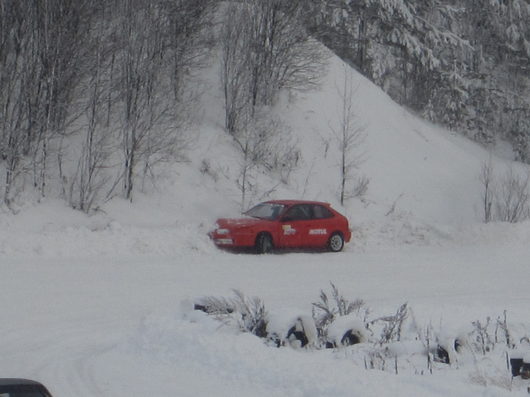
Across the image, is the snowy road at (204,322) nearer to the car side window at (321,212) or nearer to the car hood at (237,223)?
the car hood at (237,223)

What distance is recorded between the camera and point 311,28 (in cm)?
3469

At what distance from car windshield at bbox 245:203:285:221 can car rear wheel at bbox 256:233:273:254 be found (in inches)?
27.2

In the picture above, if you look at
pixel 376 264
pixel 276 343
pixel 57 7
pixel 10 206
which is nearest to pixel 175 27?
pixel 57 7

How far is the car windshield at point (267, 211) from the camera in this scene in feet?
69.6

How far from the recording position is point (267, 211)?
21.6 meters

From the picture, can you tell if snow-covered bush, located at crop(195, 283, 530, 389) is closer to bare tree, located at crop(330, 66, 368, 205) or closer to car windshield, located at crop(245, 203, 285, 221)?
car windshield, located at crop(245, 203, 285, 221)

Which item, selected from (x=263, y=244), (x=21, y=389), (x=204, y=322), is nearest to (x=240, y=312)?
(x=204, y=322)

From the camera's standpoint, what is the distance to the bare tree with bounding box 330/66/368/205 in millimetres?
29266

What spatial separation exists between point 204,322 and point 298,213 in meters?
12.1

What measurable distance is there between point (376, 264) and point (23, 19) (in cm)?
1280

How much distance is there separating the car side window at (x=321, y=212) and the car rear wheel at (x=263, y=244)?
192 cm

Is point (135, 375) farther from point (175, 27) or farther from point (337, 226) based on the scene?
point (175, 27)

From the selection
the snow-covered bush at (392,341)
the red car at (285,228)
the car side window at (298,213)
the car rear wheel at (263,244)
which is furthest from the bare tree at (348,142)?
the snow-covered bush at (392,341)

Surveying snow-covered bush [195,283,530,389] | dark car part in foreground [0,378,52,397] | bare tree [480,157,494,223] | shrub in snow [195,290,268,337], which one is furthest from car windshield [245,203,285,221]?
dark car part in foreground [0,378,52,397]
